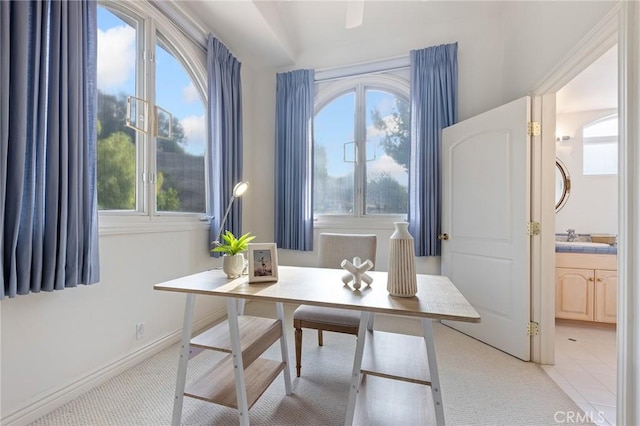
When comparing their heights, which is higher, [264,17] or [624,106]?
[264,17]

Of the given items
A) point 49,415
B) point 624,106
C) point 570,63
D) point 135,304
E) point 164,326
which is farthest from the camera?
point 164,326

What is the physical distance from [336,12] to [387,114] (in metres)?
1.15

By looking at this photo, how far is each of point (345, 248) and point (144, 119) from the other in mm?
1838

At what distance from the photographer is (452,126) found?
2.62 metres

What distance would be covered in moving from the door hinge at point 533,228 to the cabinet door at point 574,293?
1048 mm

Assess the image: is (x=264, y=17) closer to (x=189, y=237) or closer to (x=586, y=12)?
(x=189, y=237)


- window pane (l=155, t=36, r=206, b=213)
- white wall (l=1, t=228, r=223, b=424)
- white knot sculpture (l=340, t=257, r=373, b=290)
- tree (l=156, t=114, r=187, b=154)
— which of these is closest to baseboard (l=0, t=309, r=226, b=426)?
white wall (l=1, t=228, r=223, b=424)

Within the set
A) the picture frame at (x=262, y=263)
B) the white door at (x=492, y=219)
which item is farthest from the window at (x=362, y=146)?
Answer: the picture frame at (x=262, y=263)

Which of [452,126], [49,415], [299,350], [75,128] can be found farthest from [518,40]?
[49,415]

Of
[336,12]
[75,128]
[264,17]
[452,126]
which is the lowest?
[75,128]

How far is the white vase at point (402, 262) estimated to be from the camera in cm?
113

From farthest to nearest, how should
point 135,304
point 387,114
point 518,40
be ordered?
1. point 387,114
2. point 518,40
3. point 135,304

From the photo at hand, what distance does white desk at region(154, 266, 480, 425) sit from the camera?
1.09 metres

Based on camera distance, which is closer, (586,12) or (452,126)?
(586,12)
